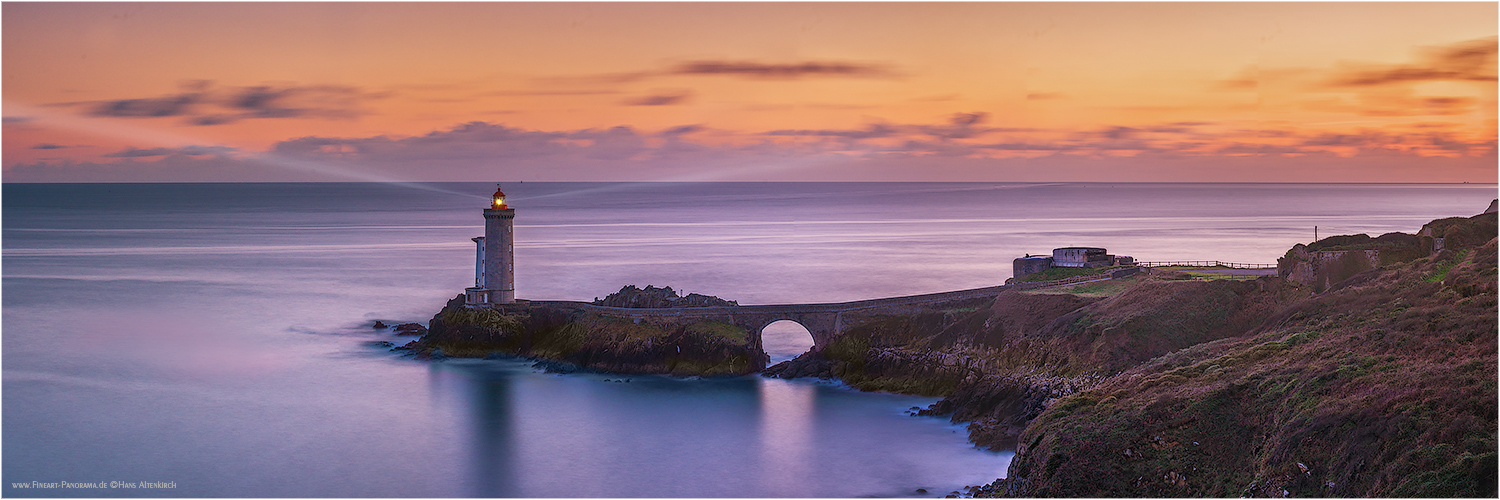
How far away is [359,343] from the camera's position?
51.4 m

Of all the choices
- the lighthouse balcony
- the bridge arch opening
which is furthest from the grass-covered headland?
the lighthouse balcony

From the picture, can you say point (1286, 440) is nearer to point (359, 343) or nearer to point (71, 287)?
point (359, 343)

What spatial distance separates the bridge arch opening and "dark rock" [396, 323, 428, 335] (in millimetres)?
16150

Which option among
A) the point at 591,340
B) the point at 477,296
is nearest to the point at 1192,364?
the point at 591,340

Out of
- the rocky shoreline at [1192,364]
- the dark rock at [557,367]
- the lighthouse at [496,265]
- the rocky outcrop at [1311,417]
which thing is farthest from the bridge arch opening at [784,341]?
the rocky outcrop at [1311,417]

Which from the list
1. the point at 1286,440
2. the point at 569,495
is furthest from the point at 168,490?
the point at 1286,440

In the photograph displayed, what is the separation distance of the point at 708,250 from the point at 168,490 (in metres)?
74.6

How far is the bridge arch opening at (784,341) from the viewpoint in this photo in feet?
157

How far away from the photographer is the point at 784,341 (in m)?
51.6

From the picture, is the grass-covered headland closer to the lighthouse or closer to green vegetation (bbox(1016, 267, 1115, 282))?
green vegetation (bbox(1016, 267, 1115, 282))

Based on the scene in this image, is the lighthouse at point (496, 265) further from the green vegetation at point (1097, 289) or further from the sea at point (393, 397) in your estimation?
the green vegetation at point (1097, 289)

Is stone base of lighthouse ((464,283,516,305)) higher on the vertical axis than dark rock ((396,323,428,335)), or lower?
higher

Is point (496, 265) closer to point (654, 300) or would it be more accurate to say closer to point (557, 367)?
point (557, 367)

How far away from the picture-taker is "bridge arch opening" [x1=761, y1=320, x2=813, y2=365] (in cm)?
4784
